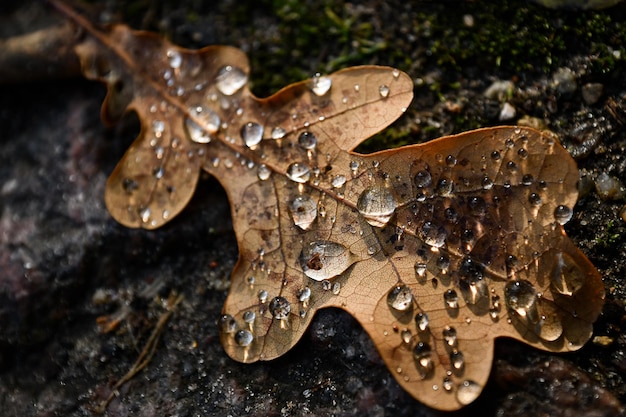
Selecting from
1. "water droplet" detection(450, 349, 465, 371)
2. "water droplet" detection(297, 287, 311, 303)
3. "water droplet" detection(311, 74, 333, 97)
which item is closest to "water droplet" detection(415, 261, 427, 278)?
"water droplet" detection(450, 349, 465, 371)

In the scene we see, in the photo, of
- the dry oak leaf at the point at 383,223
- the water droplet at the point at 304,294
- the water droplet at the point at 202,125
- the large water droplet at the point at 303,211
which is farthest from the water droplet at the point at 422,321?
the water droplet at the point at 202,125

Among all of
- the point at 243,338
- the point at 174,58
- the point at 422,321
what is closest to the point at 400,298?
the point at 422,321

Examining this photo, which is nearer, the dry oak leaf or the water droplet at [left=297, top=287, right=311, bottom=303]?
the dry oak leaf

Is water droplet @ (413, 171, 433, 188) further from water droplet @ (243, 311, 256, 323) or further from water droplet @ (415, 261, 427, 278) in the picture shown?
water droplet @ (243, 311, 256, 323)

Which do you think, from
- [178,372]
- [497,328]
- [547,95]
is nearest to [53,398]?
[178,372]

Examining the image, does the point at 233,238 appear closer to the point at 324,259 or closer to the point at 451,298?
the point at 324,259

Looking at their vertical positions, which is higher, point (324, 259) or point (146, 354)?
point (324, 259)
